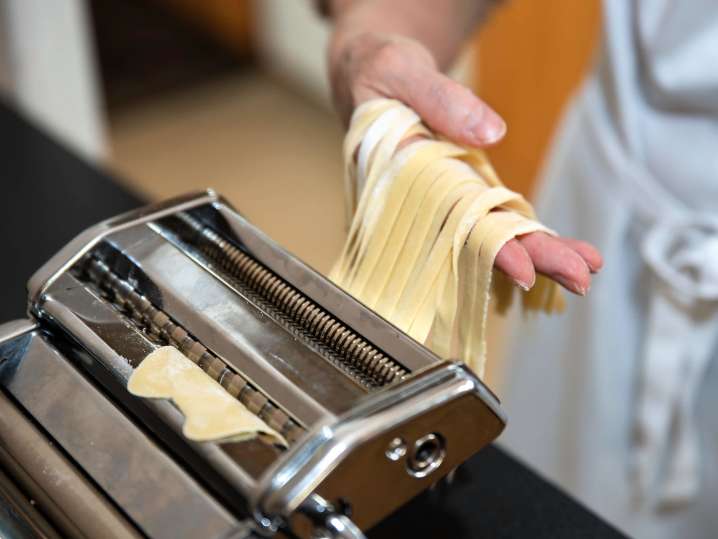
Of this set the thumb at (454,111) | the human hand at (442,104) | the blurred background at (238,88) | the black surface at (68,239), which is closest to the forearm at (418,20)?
the human hand at (442,104)

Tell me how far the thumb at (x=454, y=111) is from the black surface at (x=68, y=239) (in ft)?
0.70

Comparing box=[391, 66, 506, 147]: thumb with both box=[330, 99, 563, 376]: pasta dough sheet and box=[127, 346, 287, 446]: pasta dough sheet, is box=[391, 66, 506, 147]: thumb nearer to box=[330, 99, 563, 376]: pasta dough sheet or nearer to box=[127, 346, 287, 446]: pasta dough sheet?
box=[330, 99, 563, 376]: pasta dough sheet

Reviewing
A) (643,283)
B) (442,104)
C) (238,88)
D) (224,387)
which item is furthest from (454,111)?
(238,88)

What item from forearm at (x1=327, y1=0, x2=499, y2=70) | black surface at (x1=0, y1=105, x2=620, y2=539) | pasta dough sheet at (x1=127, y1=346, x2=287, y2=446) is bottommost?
black surface at (x1=0, y1=105, x2=620, y2=539)

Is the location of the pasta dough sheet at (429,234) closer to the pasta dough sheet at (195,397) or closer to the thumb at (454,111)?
the thumb at (454,111)

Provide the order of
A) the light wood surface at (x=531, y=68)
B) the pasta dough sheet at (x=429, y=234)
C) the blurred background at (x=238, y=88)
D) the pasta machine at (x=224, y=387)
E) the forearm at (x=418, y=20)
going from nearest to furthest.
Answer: the pasta machine at (x=224, y=387), the pasta dough sheet at (x=429, y=234), the forearm at (x=418, y=20), the blurred background at (x=238, y=88), the light wood surface at (x=531, y=68)

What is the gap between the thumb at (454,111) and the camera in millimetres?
561

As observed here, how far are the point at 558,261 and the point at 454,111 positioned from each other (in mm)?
130

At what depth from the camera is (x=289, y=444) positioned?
412mm

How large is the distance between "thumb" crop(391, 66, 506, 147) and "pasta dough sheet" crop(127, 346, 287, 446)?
22cm

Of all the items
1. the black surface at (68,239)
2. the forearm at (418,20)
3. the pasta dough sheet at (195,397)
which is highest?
the forearm at (418,20)

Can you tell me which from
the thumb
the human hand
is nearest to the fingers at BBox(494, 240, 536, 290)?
the human hand

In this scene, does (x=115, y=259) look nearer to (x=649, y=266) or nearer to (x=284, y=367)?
(x=284, y=367)

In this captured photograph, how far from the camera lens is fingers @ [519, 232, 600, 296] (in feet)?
1.58
